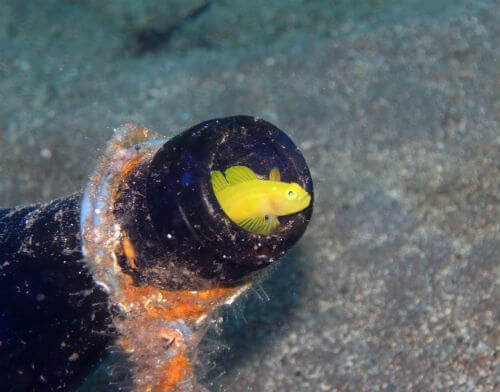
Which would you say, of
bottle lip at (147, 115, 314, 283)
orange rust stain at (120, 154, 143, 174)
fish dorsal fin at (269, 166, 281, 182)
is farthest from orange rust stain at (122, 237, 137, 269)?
fish dorsal fin at (269, 166, 281, 182)

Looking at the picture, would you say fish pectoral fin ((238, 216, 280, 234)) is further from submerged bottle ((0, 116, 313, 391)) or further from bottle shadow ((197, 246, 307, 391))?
bottle shadow ((197, 246, 307, 391))

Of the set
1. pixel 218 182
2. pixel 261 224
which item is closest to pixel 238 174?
pixel 218 182

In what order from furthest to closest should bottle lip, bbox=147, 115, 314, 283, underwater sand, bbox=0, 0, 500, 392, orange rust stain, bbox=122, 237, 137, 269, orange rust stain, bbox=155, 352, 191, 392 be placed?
1. underwater sand, bbox=0, 0, 500, 392
2. orange rust stain, bbox=155, 352, 191, 392
3. orange rust stain, bbox=122, 237, 137, 269
4. bottle lip, bbox=147, 115, 314, 283

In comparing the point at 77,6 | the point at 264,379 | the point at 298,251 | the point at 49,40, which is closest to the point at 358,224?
the point at 298,251

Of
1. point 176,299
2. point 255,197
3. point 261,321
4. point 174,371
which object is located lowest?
point 261,321

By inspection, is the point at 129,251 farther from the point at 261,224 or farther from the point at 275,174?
the point at 275,174

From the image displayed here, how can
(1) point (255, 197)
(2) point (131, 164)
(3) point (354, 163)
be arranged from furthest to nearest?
(3) point (354, 163) → (2) point (131, 164) → (1) point (255, 197)

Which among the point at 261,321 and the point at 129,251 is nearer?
the point at 129,251
